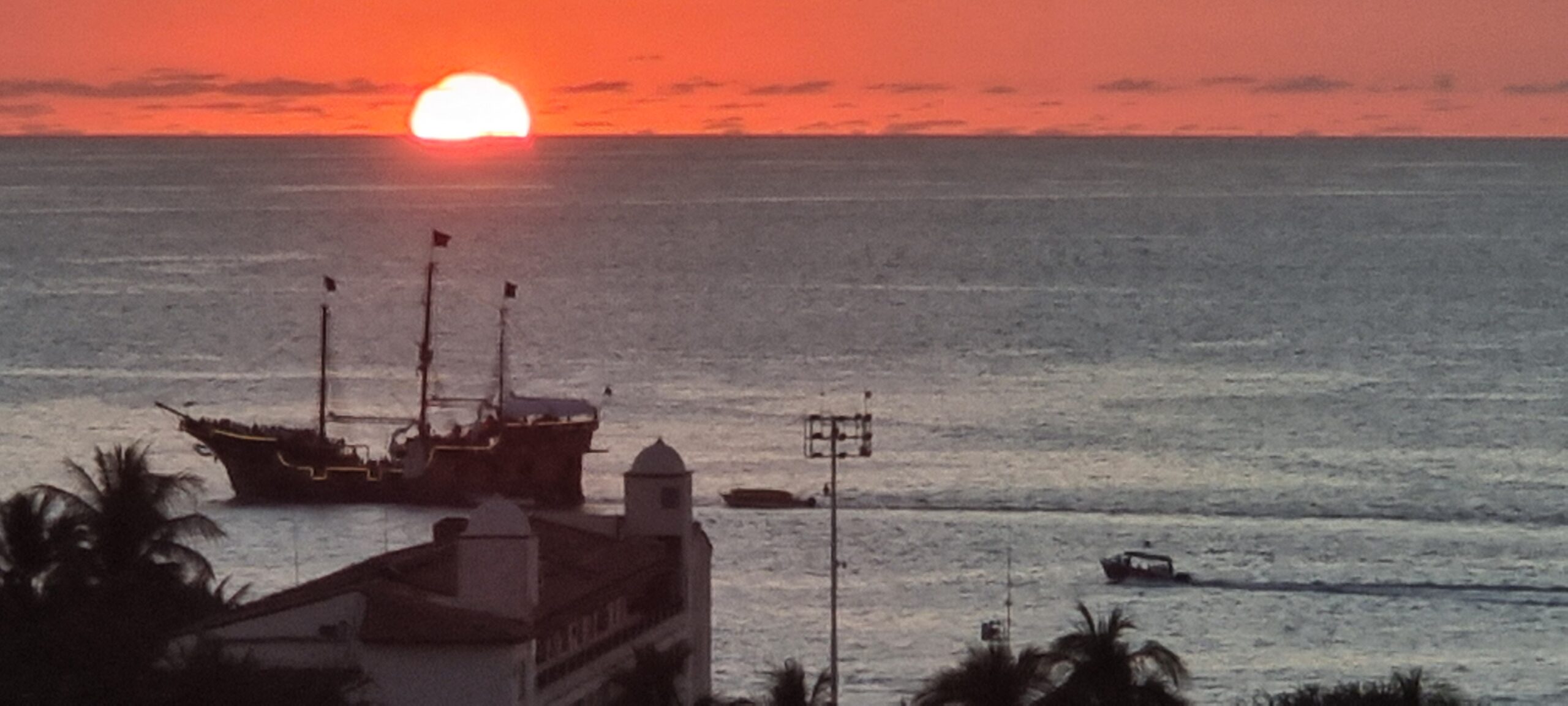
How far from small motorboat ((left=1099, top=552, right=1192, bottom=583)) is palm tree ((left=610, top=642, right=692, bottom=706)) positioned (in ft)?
121

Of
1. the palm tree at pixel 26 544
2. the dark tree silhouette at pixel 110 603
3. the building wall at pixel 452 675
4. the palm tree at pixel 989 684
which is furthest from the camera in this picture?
the palm tree at pixel 26 544

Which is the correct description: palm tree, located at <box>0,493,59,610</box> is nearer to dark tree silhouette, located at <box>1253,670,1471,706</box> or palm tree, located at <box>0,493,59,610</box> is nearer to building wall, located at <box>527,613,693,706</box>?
building wall, located at <box>527,613,693,706</box>

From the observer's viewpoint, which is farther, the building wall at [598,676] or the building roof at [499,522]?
the building wall at [598,676]

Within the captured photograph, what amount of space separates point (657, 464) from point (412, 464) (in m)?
54.4

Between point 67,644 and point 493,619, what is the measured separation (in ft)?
21.0

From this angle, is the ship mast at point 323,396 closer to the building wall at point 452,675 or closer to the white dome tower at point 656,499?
the white dome tower at point 656,499

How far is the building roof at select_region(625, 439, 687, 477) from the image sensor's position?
58906 millimetres

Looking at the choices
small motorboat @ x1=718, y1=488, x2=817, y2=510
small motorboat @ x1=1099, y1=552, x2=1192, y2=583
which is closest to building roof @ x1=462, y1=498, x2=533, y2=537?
small motorboat @ x1=1099, y1=552, x2=1192, y2=583

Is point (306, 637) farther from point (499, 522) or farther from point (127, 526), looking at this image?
point (127, 526)

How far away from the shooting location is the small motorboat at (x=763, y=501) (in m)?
99.4

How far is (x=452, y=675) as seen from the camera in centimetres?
4716

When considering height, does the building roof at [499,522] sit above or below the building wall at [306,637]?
above

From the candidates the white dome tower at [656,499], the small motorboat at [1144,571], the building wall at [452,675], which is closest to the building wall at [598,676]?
the building wall at [452,675]

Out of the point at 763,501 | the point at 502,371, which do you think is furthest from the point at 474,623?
the point at 502,371
